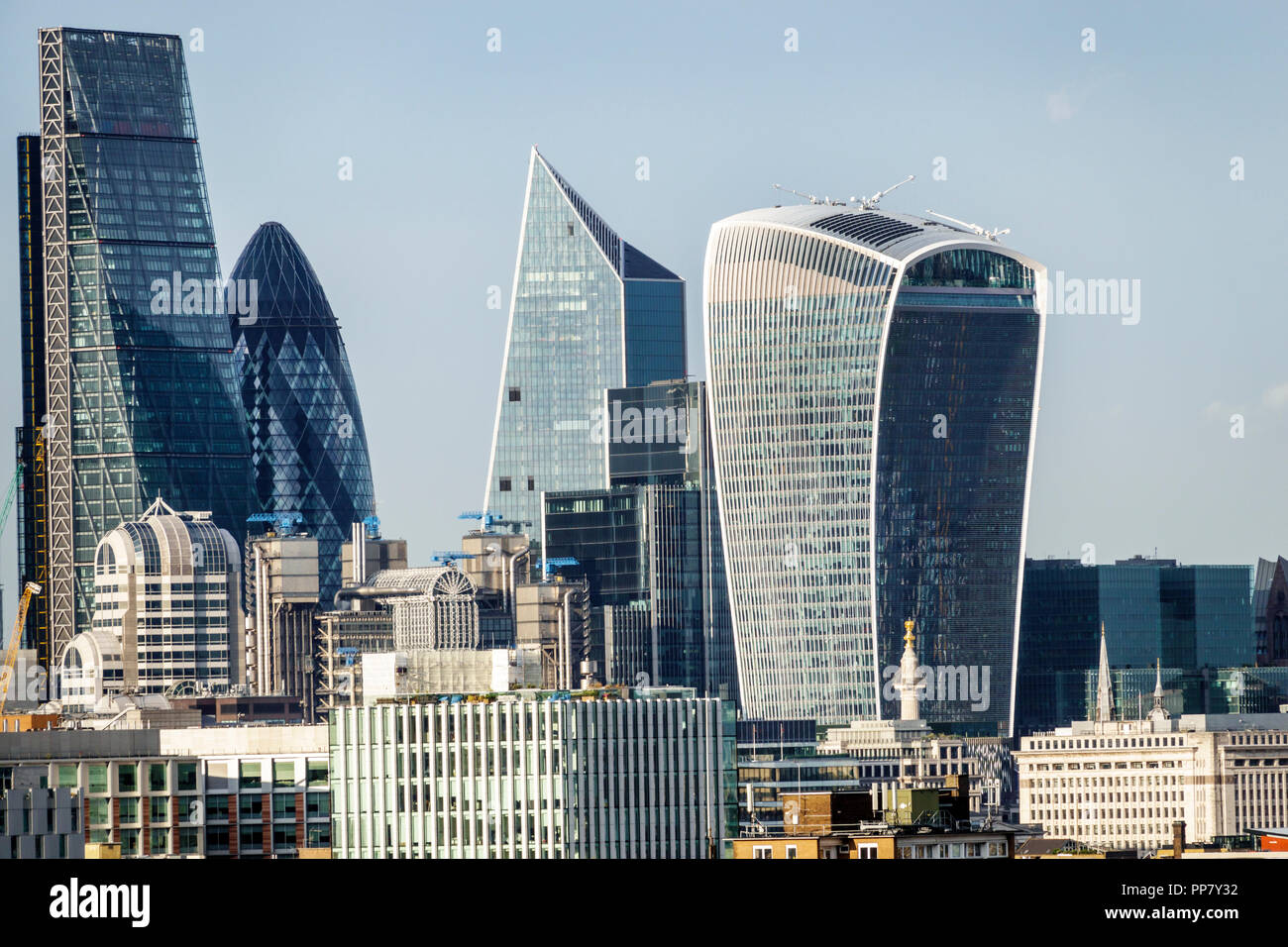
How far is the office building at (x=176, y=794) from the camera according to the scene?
111 meters

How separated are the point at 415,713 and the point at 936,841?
49.1 m

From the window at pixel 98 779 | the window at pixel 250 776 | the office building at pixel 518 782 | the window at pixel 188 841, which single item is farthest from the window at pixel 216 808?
the office building at pixel 518 782

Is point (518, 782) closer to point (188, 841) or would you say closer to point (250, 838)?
point (250, 838)

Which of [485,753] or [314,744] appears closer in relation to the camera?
[485,753]

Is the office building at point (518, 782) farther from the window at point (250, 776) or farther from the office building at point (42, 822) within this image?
the office building at point (42, 822)

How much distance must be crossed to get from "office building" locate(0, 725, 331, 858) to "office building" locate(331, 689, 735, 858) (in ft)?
16.1

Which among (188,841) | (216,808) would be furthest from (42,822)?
(216,808)

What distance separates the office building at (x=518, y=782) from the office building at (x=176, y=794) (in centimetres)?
491

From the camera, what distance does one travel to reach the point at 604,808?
370ft

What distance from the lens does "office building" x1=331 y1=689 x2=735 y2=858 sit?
358 ft
